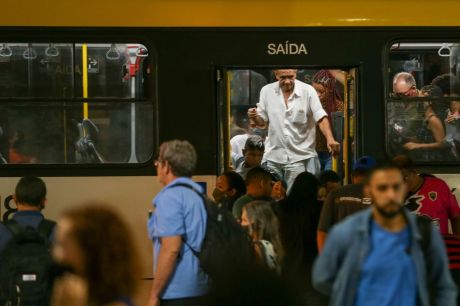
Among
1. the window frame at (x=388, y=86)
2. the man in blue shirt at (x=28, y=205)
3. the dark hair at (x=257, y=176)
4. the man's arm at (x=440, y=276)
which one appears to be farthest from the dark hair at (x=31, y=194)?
the window frame at (x=388, y=86)

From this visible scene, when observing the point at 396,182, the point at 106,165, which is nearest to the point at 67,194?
the point at 106,165

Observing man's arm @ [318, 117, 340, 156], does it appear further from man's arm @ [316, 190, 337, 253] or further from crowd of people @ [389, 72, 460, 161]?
man's arm @ [316, 190, 337, 253]

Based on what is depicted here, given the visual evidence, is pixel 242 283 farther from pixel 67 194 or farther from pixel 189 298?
pixel 67 194

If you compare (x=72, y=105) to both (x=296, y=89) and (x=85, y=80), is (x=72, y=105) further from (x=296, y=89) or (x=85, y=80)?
(x=296, y=89)

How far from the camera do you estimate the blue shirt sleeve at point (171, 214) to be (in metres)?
5.34

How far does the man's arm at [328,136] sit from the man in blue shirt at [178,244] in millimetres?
3178

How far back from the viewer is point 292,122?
9070 mm

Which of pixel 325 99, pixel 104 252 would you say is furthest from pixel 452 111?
pixel 104 252

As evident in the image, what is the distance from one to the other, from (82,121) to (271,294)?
587 centimetres

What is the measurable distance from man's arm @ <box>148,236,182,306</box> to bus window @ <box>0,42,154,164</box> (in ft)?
8.69

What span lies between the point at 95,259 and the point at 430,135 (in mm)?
5520

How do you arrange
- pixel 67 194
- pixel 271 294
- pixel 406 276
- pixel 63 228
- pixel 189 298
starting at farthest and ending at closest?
pixel 67 194, pixel 189 298, pixel 406 276, pixel 63 228, pixel 271 294

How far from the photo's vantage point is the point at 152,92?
313 inches

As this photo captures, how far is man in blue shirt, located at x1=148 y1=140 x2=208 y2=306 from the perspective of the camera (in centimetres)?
534
